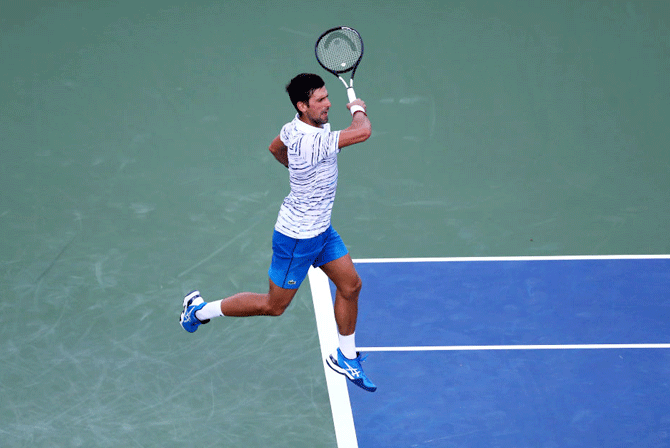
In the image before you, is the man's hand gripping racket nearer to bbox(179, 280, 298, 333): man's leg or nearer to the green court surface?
bbox(179, 280, 298, 333): man's leg

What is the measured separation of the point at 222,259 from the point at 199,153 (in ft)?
5.79

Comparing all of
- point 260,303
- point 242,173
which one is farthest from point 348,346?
point 242,173

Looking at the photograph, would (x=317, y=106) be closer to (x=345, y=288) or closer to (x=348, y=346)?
(x=345, y=288)

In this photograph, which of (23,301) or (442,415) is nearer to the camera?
(442,415)

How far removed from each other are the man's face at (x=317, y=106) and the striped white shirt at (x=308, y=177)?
0.29 ft

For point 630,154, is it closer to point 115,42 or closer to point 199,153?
point 199,153

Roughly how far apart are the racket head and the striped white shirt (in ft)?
2.37

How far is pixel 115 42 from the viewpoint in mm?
11523

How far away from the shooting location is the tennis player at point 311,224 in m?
6.11

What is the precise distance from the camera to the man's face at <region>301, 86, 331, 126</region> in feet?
20.0

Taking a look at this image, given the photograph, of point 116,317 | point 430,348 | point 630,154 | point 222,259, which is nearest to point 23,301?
point 116,317

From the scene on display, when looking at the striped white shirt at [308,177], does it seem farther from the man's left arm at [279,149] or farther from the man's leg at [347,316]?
the man's leg at [347,316]

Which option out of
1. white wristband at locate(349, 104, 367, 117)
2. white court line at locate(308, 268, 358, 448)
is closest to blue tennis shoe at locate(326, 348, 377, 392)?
white court line at locate(308, 268, 358, 448)

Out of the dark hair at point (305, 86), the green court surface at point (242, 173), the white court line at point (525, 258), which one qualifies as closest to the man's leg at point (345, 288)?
the green court surface at point (242, 173)
